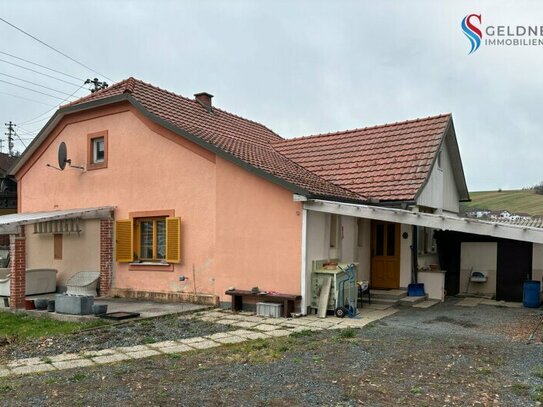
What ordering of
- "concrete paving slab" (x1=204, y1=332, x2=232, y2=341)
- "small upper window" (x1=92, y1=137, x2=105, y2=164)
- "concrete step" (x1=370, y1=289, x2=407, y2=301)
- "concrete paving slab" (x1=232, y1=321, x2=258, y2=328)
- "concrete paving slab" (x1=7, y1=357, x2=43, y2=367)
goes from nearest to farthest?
"concrete paving slab" (x1=7, y1=357, x2=43, y2=367), "concrete paving slab" (x1=204, y1=332, x2=232, y2=341), "concrete paving slab" (x1=232, y1=321, x2=258, y2=328), "concrete step" (x1=370, y1=289, x2=407, y2=301), "small upper window" (x1=92, y1=137, x2=105, y2=164)

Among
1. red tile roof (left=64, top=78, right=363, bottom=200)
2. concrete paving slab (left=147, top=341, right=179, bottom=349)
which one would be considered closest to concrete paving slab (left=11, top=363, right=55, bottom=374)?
concrete paving slab (left=147, top=341, right=179, bottom=349)

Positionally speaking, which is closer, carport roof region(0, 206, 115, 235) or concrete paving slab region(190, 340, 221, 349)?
concrete paving slab region(190, 340, 221, 349)

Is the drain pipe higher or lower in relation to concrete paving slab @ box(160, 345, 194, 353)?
higher

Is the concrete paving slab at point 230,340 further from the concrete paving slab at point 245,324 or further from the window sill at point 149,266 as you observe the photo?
the window sill at point 149,266

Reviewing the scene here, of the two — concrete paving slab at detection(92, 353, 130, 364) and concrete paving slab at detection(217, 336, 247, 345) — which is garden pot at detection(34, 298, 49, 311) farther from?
concrete paving slab at detection(217, 336, 247, 345)

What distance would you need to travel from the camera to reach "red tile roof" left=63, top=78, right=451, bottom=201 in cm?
1273

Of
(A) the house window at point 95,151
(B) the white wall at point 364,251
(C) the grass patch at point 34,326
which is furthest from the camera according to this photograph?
(A) the house window at point 95,151

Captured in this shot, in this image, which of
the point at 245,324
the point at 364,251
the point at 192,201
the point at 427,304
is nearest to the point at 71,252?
the point at 192,201

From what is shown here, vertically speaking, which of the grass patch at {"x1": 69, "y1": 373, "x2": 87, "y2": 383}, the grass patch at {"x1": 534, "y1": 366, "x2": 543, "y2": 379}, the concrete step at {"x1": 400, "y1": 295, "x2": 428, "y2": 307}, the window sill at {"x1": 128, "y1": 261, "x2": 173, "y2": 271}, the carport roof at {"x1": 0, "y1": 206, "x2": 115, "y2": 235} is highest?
the carport roof at {"x1": 0, "y1": 206, "x2": 115, "y2": 235}

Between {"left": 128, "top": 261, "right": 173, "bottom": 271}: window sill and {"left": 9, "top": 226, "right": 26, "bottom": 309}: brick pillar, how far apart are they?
110 inches

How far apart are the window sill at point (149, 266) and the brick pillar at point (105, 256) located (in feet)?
2.37

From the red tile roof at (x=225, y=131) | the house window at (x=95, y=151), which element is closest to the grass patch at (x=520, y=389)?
the red tile roof at (x=225, y=131)

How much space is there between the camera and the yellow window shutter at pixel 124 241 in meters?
13.3

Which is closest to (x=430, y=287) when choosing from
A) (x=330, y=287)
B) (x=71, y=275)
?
(x=330, y=287)
